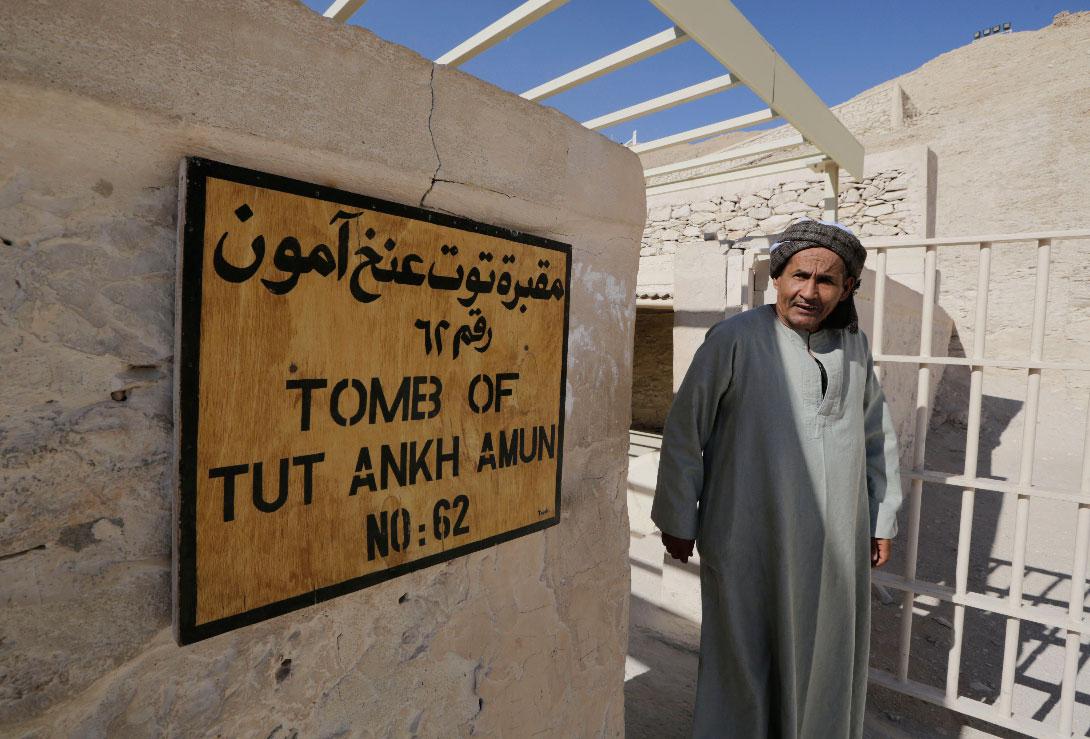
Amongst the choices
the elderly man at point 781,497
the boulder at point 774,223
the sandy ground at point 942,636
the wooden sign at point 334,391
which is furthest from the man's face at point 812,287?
the boulder at point 774,223

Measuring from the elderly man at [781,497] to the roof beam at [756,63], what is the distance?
2.33 ft

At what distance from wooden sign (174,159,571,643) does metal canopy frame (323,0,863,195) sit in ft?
3.34

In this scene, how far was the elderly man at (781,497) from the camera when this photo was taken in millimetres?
1591

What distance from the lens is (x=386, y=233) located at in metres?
0.93

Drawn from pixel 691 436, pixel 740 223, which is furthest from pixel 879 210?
pixel 691 436

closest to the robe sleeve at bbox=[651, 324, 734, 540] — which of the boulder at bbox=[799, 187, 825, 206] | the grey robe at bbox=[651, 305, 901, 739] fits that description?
the grey robe at bbox=[651, 305, 901, 739]

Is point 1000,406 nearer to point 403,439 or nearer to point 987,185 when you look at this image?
point 987,185

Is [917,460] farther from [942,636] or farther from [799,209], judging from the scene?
[799,209]

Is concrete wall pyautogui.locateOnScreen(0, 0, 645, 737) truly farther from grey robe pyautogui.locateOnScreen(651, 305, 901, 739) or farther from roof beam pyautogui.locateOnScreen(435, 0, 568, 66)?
grey robe pyautogui.locateOnScreen(651, 305, 901, 739)

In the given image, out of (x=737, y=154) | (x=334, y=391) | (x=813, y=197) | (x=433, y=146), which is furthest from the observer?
(x=813, y=197)

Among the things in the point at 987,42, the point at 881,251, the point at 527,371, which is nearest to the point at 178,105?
the point at 527,371

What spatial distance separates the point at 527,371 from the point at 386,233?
426mm

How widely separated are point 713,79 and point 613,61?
17.9 inches

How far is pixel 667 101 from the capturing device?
2.24 metres
